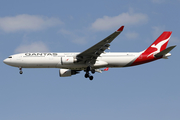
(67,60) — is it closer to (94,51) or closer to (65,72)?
(94,51)

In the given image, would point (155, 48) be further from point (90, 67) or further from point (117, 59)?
point (90, 67)

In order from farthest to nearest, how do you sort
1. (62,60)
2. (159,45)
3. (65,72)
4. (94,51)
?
1. (65,72)
2. (159,45)
3. (62,60)
4. (94,51)

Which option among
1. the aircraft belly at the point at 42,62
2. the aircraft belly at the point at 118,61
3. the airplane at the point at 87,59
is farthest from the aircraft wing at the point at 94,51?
the aircraft belly at the point at 42,62

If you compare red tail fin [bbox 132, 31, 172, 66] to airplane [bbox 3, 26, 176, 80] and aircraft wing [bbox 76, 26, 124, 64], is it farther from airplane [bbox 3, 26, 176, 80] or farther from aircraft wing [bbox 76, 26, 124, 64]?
aircraft wing [bbox 76, 26, 124, 64]

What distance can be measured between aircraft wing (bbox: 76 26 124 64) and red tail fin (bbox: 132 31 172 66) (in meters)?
5.60

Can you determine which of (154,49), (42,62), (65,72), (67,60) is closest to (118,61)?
(154,49)

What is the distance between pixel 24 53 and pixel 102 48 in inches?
428

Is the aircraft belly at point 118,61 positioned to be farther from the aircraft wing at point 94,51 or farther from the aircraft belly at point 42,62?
the aircraft belly at point 42,62

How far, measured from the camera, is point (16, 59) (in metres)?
43.0

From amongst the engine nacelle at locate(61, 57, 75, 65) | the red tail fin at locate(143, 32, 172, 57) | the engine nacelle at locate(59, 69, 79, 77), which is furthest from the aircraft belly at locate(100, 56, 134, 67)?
the engine nacelle at locate(59, 69, 79, 77)

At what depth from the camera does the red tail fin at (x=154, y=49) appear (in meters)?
43.5

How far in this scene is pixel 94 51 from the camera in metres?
40.9

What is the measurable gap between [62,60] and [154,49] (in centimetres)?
1323

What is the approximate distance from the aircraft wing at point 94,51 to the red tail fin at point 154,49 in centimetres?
560
